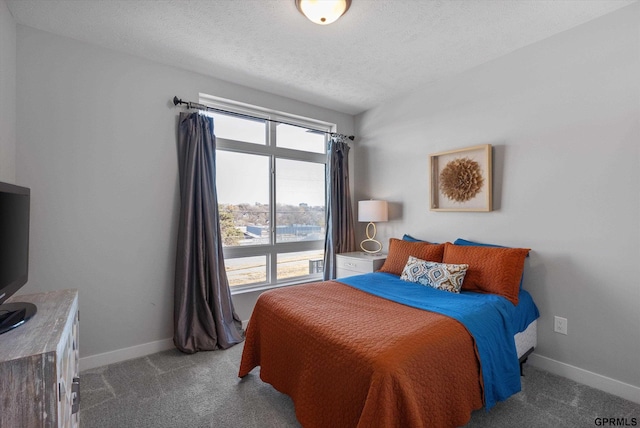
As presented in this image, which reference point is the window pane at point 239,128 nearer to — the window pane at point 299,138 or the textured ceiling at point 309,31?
the window pane at point 299,138

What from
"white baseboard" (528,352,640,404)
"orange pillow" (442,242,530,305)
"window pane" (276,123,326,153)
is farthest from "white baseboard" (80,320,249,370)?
"white baseboard" (528,352,640,404)

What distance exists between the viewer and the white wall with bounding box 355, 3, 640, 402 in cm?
201

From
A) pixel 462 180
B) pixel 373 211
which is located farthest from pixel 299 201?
pixel 462 180

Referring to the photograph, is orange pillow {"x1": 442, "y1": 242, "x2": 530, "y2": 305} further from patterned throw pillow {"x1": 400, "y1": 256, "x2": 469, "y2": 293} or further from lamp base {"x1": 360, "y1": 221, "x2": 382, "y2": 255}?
lamp base {"x1": 360, "y1": 221, "x2": 382, "y2": 255}

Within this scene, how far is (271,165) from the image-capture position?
3.48 meters

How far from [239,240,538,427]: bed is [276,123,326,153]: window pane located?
1971mm

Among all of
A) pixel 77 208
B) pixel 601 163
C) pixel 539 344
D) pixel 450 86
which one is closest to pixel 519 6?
pixel 450 86

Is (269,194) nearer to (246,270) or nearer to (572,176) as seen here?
(246,270)

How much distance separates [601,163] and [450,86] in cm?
148

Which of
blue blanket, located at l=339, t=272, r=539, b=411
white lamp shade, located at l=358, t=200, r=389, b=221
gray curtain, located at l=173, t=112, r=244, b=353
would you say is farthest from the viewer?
white lamp shade, located at l=358, t=200, r=389, b=221

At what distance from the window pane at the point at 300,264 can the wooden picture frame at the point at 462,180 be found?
1600 mm

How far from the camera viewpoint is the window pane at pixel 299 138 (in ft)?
11.8

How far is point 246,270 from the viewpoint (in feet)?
10.9

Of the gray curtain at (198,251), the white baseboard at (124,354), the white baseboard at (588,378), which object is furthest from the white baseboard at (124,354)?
the white baseboard at (588,378)
